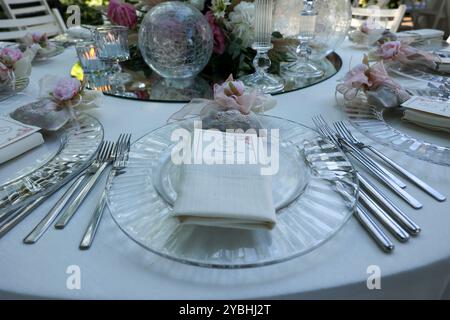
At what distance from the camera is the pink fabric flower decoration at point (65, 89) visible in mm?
666

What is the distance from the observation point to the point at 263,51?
87 cm

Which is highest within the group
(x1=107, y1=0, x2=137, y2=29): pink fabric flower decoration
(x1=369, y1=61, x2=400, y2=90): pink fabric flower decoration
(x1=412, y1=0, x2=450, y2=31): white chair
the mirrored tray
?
(x1=107, y1=0, x2=137, y2=29): pink fabric flower decoration

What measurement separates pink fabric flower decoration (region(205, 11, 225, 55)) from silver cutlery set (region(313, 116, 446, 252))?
47 cm

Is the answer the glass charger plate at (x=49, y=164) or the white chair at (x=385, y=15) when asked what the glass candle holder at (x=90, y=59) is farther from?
the white chair at (x=385, y=15)

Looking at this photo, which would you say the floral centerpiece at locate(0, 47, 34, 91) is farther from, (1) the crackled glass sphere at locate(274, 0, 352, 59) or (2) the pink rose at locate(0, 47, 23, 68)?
(1) the crackled glass sphere at locate(274, 0, 352, 59)

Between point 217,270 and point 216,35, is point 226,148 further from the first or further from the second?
point 216,35

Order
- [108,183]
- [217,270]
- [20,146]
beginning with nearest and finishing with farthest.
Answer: [217,270]
[108,183]
[20,146]

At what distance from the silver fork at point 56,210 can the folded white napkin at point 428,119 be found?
0.55 m

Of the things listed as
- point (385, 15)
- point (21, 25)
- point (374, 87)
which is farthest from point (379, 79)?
point (21, 25)

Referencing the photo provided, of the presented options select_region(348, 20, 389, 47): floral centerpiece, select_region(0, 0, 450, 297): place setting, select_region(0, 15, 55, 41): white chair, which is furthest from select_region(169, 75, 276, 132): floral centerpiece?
select_region(0, 15, 55, 41): white chair

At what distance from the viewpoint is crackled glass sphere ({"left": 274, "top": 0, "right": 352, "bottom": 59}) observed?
0.94 metres

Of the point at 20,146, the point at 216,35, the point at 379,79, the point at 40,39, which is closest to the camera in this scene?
the point at 20,146

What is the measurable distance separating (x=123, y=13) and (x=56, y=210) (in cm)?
77
